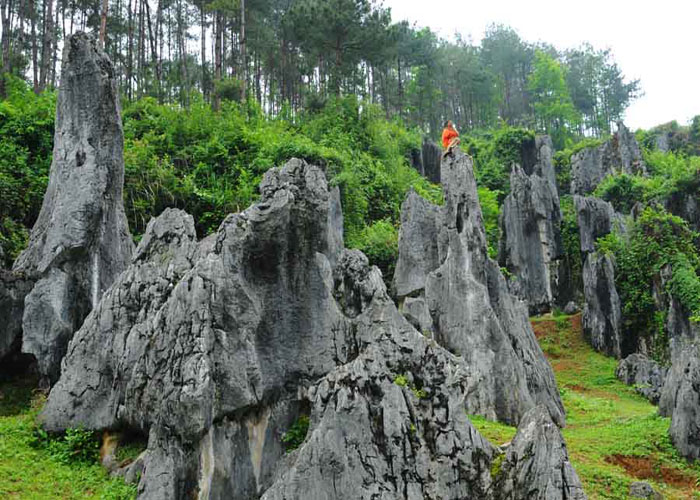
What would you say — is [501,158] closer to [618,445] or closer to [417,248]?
[417,248]

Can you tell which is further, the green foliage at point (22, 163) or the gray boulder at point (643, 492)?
the green foliage at point (22, 163)

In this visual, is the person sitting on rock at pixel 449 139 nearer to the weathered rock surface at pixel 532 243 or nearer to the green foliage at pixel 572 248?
the weathered rock surface at pixel 532 243

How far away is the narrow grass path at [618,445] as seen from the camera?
1020 cm

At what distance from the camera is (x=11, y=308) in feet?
40.8

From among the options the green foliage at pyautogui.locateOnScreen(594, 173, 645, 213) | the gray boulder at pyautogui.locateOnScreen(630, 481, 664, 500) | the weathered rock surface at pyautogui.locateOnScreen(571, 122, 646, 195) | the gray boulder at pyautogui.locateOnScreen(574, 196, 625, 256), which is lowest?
the gray boulder at pyautogui.locateOnScreen(630, 481, 664, 500)

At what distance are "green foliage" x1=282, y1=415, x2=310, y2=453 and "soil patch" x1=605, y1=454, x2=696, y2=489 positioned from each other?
21.4 feet

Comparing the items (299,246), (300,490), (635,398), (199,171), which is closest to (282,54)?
(199,171)

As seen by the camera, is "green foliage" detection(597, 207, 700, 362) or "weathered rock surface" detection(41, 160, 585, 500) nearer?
"weathered rock surface" detection(41, 160, 585, 500)

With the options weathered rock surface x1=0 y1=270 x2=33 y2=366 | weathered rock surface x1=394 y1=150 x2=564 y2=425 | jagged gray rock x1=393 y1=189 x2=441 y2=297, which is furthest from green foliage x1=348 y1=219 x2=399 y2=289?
weathered rock surface x1=0 y1=270 x2=33 y2=366

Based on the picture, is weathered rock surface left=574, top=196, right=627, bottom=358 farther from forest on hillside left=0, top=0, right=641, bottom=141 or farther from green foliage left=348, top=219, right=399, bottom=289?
forest on hillside left=0, top=0, right=641, bottom=141

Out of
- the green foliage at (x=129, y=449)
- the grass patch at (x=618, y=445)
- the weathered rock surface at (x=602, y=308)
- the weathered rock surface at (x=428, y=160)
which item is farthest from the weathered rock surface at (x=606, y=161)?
the green foliage at (x=129, y=449)

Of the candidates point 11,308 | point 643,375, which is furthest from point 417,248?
point 11,308

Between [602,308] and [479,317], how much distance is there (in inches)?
628

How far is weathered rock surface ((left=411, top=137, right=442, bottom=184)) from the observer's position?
42031 mm
